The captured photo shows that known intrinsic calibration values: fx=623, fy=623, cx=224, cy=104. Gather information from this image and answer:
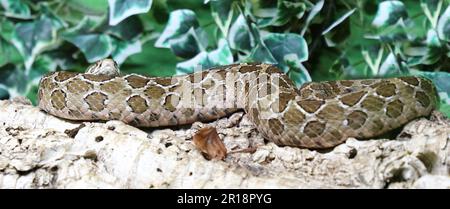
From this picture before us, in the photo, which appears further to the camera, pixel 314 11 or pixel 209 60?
pixel 209 60

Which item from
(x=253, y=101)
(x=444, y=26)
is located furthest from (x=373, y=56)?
(x=253, y=101)

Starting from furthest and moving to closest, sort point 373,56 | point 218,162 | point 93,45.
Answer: point 93,45 → point 373,56 → point 218,162

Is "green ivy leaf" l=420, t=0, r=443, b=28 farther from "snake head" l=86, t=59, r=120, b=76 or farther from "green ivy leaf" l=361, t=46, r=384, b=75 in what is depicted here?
"snake head" l=86, t=59, r=120, b=76

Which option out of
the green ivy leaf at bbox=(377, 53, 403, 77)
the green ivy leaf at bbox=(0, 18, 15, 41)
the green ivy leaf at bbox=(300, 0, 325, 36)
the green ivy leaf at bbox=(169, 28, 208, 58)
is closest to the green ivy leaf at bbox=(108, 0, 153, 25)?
the green ivy leaf at bbox=(169, 28, 208, 58)

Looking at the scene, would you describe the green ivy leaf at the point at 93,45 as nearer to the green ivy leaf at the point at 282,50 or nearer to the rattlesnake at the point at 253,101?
the rattlesnake at the point at 253,101

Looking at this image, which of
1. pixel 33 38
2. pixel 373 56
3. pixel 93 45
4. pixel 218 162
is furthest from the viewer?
pixel 33 38

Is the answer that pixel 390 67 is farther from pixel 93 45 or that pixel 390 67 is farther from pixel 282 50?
pixel 93 45
